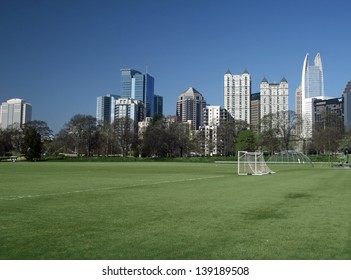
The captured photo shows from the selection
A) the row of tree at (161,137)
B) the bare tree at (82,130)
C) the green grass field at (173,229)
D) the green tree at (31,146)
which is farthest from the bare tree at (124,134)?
the green grass field at (173,229)

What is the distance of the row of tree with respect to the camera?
4156 inches

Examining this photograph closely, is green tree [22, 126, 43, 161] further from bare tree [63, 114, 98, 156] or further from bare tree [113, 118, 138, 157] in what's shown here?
bare tree [113, 118, 138, 157]

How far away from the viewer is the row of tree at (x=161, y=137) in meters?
106

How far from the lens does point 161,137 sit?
393 feet

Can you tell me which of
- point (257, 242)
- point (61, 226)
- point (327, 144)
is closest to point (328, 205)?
point (257, 242)

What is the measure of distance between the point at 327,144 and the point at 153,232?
9934 cm

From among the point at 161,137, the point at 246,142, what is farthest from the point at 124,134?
the point at 246,142

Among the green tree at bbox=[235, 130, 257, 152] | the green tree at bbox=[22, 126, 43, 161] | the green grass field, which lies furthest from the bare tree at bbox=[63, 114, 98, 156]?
the green grass field

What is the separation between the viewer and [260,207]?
1305 centimetres

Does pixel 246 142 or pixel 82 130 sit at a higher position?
pixel 82 130

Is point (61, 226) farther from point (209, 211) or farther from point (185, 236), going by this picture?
point (209, 211)

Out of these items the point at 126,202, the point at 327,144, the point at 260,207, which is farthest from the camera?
the point at 327,144

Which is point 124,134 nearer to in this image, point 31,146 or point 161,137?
point 161,137

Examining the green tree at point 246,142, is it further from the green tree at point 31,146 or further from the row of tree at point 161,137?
the green tree at point 31,146
